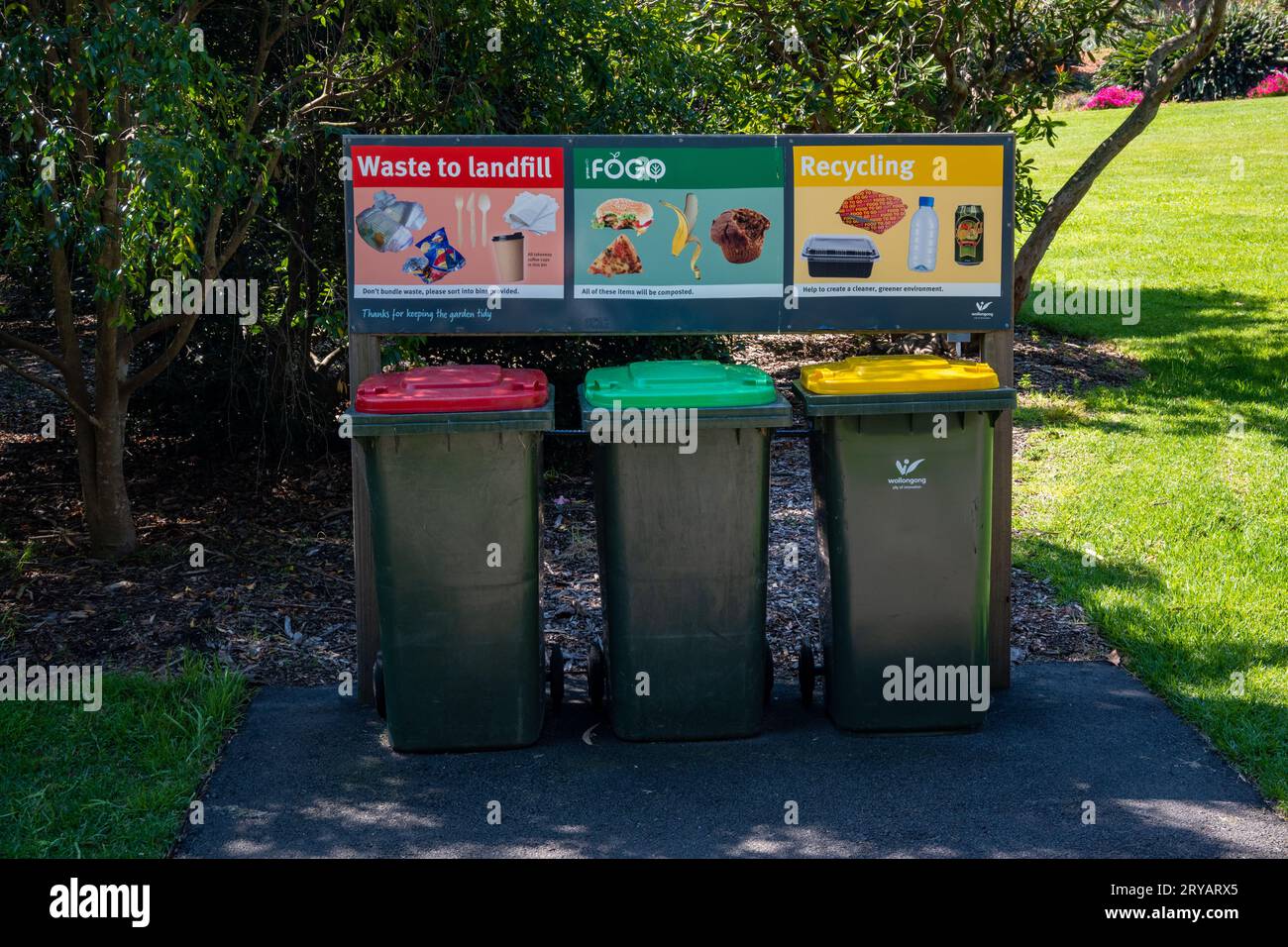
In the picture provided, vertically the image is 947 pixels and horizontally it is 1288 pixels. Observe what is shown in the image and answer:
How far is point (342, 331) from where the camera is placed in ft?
21.1

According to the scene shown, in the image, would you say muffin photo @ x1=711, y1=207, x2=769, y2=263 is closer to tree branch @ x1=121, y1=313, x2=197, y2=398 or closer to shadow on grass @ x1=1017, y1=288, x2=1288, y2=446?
tree branch @ x1=121, y1=313, x2=197, y2=398

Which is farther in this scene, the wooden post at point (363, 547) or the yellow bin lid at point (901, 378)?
the wooden post at point (363, 547)

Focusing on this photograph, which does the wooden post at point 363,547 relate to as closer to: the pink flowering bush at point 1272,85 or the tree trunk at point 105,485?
the tree trunk at point 105,485

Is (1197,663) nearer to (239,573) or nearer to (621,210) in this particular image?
(621,210)

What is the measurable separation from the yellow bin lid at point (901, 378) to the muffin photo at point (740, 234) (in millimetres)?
535

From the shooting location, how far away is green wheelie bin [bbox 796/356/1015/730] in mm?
4668

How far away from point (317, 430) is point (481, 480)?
3676 mm

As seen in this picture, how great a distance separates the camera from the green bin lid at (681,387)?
15.0 ft

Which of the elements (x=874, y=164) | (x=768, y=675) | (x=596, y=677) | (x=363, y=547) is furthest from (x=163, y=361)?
(x=874, y=164)

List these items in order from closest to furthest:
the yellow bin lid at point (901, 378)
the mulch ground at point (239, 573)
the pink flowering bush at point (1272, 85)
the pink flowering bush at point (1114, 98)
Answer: the yellow bin lid at point (901, 378) → the mulch ground at point (239, 573) → the pink flowering bush at point (1272, 85) → the pink flowering bush at point (1114, 98)

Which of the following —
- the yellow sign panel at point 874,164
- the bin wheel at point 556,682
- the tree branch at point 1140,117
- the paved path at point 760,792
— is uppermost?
the tree branch at point 1140,117

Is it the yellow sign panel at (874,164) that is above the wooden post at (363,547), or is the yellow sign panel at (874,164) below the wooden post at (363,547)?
above

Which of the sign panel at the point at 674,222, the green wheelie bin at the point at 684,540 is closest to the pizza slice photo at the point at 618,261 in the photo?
the sign panel at the point at 674,222

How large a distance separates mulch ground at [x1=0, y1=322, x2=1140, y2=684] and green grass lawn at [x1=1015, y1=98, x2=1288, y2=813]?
45cm
